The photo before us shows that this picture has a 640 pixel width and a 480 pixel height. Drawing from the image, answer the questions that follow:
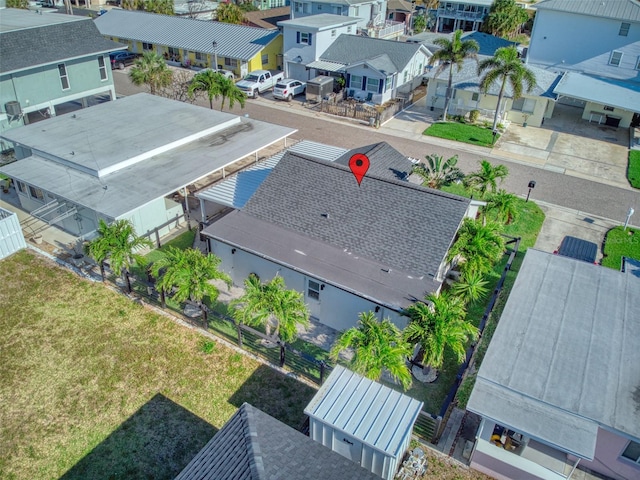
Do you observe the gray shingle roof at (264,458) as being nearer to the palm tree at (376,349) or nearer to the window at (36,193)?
the palm tree at (376,349)

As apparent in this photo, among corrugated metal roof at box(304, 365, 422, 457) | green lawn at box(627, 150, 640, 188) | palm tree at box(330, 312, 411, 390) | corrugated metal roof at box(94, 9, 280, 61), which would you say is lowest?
green lawn at box(627, 150, 640, 188)

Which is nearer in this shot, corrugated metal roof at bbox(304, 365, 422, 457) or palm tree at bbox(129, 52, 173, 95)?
corrugated metal roof at bbox(304, 365, 422, 457)

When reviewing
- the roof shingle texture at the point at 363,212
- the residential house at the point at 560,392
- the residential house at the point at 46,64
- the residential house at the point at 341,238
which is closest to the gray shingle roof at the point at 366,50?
the residential house at the point at 46,64

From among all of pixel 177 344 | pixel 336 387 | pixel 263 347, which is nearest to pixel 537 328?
pixel 336 387

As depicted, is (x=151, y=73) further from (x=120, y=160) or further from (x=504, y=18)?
(x=504, y=18)

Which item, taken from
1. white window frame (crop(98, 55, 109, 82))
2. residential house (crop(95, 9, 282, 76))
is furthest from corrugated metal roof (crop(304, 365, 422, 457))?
residential house (crop(95, 9, 282, 76))

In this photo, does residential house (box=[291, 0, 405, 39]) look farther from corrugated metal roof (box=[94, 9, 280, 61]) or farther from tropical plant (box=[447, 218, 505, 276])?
tropical plant (box=[447, 218, 505, 276])
